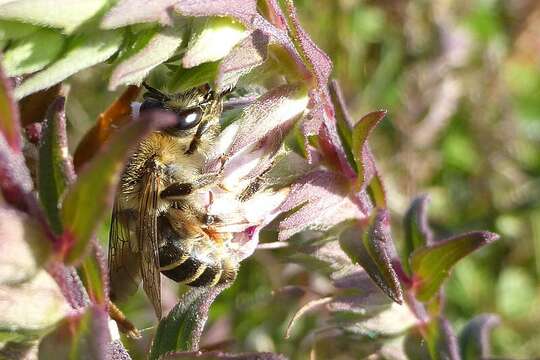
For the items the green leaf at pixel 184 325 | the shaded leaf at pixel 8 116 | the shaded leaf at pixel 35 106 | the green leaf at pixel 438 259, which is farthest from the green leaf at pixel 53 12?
the green leaf at pixel 438 259

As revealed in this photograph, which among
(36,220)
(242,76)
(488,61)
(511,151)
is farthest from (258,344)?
(488,61)

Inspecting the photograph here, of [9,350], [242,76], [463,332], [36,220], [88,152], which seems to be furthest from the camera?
[463,332]

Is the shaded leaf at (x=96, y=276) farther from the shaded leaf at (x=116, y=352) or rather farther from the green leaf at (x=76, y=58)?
the green leaf at (x=76, y=58)

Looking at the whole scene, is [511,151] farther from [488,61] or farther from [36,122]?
[36,122]

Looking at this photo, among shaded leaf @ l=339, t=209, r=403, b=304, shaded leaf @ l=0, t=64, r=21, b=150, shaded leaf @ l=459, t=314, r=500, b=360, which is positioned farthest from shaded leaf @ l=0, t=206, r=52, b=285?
shaded leaf @ l=459, t=314, r=500, b=360

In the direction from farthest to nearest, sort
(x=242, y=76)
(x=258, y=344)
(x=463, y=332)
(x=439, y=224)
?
(x=439, y=224), (x=258, y=344), (x=463, y=332), (x=242, y=76)

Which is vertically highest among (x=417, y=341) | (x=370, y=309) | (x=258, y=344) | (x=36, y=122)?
(x=36, y=122)

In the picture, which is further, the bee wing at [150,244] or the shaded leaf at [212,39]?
the bee wing at [150,244]

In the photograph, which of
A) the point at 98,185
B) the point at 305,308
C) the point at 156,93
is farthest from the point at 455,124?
the point at 98,185
